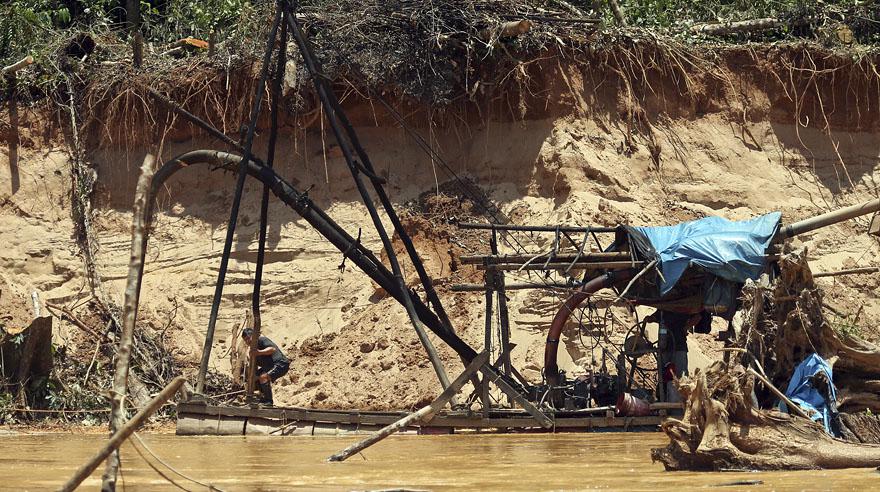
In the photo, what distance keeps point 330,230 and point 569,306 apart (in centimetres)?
325

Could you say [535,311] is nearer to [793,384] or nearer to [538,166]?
[538,166]

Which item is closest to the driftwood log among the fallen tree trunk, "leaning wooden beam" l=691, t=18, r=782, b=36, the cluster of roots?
the cluster of roots

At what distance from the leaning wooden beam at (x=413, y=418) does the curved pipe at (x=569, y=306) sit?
131 cm

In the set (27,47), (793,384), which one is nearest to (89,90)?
(27,47)

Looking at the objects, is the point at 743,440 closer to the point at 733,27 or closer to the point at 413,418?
the point at 413,418

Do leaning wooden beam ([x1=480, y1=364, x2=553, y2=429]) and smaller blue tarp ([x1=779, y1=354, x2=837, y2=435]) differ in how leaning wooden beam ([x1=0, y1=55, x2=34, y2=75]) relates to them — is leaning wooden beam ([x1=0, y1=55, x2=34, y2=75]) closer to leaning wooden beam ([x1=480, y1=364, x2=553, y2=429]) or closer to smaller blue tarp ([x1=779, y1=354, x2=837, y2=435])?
leaning wooden beam ([x1=480, y1=364, x2=553, y2=429])

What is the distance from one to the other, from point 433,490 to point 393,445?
5242mm

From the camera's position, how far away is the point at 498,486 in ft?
29.0

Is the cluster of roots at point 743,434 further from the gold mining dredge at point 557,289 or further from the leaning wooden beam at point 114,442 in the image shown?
the leaning wooden beam at point 114,442

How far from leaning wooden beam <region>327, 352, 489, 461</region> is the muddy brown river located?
14 cm

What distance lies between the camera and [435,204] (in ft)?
69.5

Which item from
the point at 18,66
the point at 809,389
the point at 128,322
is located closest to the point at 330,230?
the point at 809,389

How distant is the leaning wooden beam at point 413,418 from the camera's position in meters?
10.3

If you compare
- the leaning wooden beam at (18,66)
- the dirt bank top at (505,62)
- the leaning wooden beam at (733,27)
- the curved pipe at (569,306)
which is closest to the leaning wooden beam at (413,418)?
the curved pipe at (569,306)
